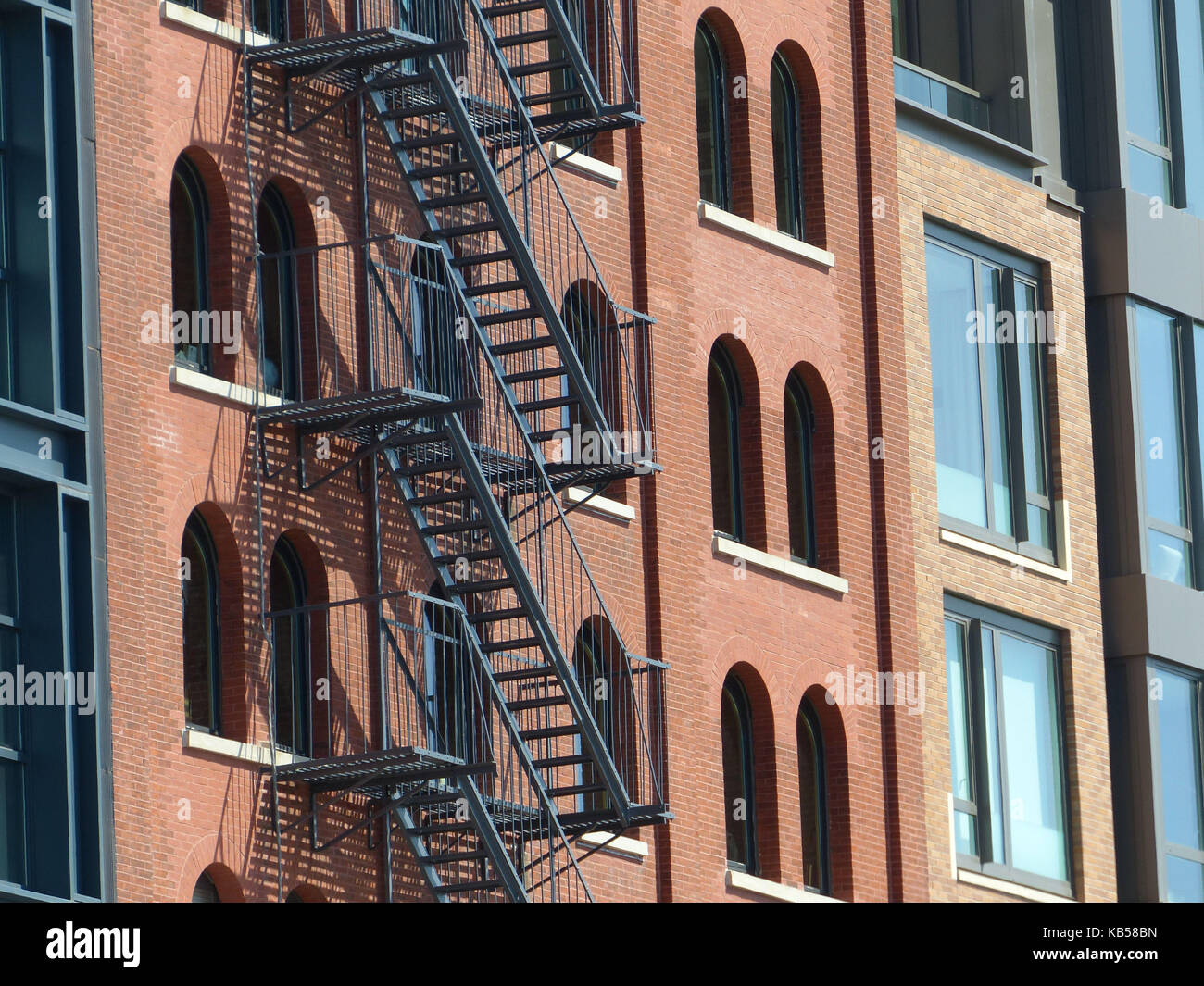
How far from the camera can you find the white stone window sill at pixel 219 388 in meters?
30.2

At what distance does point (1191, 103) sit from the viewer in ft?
151

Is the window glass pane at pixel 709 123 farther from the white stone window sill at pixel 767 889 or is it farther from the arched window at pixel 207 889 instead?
the arched window at pixel 207 889

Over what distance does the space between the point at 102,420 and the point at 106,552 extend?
3.77ft

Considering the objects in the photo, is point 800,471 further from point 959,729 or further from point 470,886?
point 470,886

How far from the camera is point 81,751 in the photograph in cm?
2809

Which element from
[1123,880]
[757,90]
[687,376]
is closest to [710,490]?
[687,376]

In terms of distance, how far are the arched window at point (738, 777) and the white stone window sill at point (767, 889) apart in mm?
340

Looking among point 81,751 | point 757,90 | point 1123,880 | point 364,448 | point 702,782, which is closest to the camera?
point 81,751

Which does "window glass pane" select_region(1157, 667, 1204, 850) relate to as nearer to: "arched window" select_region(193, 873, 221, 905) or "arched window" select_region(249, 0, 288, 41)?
"arched window" select_region(249, 0, 288, 41)

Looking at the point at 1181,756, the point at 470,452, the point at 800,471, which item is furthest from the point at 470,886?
the point at 1181,756

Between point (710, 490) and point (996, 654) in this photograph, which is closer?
point (710, 490)

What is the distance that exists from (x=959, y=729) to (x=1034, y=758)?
4.68 feet

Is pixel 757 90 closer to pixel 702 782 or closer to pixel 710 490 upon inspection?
pixel 710 490

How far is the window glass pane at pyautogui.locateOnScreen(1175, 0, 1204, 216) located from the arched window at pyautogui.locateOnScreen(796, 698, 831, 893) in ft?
35.8
